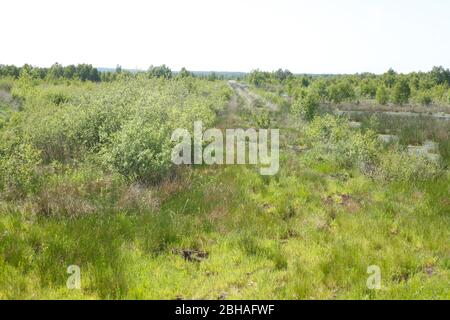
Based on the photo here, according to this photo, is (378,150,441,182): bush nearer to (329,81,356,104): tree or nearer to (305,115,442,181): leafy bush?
(305,115,442,181): leafy bush

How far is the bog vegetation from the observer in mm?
5254

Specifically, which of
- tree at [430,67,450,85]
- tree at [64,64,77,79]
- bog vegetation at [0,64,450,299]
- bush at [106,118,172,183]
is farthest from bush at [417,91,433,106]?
tree at [64,64,77,79]

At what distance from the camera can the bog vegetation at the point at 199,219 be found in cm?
525

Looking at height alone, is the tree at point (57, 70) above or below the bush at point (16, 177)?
above

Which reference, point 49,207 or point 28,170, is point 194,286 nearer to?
point 49,207

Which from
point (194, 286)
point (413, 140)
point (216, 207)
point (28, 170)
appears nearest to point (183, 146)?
point (216, 207)

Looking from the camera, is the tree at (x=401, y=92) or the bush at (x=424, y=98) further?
the tree at (x=401, y=92)

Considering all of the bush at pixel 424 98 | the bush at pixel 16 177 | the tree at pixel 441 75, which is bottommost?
the bush at pixel 16 177

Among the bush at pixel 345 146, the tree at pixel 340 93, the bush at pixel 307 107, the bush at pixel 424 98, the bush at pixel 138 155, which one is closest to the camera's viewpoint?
the bush at pixel 138 155

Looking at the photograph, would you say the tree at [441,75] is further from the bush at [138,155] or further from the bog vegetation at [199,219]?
the bush at [138,155]

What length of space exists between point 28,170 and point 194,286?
5.56 metres

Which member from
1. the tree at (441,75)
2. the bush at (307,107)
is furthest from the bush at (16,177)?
the tree at (441,75)

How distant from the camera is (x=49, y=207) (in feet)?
24.0

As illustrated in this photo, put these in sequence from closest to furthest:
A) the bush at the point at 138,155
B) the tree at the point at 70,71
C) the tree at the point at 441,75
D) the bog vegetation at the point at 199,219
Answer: the bog vegetation at the point at 199,219 < the bush at the point at 138,155 < the tree at the point at 441,75 < the tree at the point at 70,71
